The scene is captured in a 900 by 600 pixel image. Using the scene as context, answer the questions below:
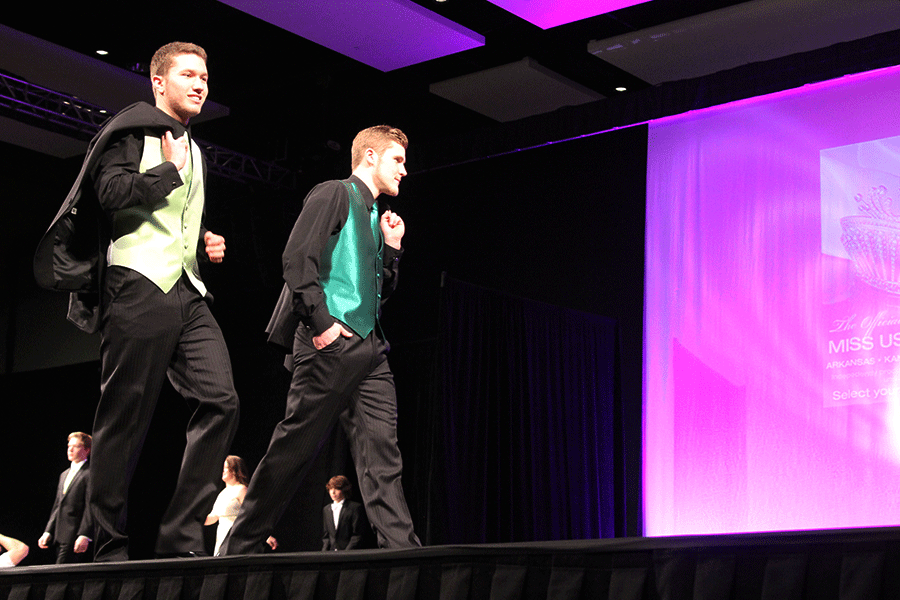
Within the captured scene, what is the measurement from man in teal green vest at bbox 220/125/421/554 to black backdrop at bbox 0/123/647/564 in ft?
11.9

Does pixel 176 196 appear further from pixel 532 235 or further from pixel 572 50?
pixel 532 235

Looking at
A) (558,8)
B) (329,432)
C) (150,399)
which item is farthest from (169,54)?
(558,8)

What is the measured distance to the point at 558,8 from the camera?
621cm

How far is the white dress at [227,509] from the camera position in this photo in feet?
24.1

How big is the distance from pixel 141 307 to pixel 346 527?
5.88 m

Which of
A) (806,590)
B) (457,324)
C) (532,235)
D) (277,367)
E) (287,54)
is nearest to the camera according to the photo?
(806,590)

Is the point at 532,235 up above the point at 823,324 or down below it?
above

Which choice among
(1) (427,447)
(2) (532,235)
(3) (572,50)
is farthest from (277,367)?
(3) (572,50)

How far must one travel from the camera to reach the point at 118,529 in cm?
271

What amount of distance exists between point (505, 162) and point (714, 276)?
2.26 metres

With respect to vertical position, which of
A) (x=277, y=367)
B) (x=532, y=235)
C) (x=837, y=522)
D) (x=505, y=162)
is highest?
(x=505, y=162)

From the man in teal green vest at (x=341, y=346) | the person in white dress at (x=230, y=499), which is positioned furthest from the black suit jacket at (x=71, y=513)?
the man in teal green vest at (x=341, y=346)

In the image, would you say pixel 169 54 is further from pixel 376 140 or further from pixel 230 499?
pixel 230 499

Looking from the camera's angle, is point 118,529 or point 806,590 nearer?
point 806,590
